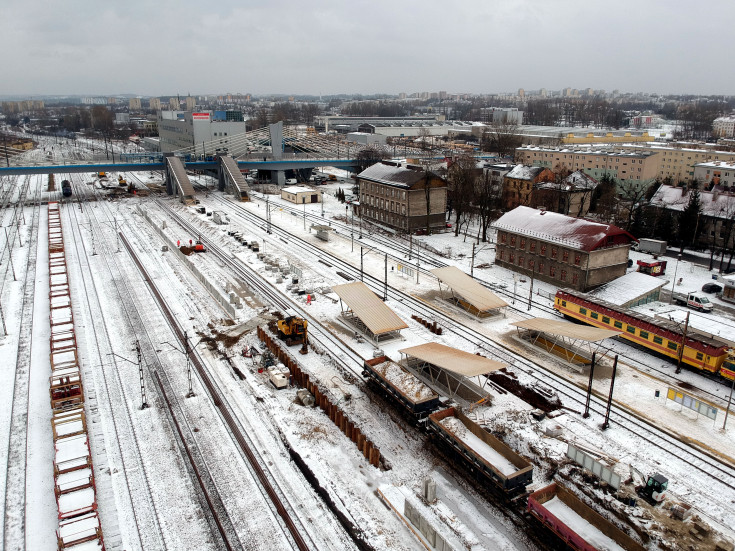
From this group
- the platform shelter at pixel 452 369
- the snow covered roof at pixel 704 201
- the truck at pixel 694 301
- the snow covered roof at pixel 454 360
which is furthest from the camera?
the snow covered roof at pixel 704 201

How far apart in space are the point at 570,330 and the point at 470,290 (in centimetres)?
1054

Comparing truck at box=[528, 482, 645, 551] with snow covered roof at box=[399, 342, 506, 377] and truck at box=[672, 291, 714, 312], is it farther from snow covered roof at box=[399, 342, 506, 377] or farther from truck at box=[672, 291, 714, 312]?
truck at box=[672, 291, 714, 312]

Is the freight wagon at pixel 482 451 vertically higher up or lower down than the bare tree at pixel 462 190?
lower down

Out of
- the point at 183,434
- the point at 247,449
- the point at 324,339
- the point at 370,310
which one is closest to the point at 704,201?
the point at 370,310

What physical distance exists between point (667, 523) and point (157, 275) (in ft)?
154

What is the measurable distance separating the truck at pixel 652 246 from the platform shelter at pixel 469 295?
27.7 metres

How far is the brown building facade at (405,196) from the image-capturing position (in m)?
68.1

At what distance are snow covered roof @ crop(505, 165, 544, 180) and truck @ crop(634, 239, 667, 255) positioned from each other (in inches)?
813

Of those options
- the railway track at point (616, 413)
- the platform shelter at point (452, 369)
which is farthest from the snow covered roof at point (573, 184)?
the platform shelter at point (452, 369)

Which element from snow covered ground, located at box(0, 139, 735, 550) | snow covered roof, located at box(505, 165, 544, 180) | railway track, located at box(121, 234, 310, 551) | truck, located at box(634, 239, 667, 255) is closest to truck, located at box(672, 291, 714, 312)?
snow covered ground, located at box(0, 139, 735, 550)

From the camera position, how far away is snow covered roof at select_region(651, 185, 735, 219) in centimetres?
5991

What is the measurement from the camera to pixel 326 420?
28.7 m

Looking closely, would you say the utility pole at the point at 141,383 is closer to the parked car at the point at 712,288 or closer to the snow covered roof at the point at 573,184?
the parked car at the point at 712,288

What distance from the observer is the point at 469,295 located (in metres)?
42.4
